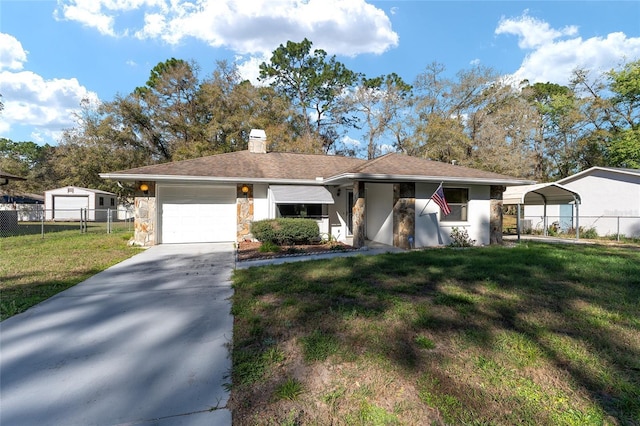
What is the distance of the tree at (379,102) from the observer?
27.6 metres

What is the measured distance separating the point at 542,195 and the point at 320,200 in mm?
13096

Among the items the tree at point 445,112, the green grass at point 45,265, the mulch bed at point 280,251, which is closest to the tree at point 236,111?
the tree at point 445,112

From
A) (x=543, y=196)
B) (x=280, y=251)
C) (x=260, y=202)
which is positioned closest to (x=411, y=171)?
(x=280, y=251)

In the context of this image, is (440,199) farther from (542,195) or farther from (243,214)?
(542,195)

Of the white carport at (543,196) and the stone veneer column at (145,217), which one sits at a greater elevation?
the white carport at (543,196)

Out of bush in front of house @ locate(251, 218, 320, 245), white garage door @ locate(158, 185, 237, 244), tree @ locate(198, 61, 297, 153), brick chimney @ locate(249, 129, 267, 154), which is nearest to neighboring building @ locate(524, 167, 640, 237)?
bush in front of house @ locate(251, 218, 320, 245)

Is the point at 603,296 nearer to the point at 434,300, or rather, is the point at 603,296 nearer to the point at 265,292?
the point at 434,300

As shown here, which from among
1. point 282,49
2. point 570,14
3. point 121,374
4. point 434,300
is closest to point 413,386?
point 434,300

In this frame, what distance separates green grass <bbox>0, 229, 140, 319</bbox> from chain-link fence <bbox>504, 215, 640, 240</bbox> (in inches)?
760

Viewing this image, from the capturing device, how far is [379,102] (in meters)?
28.0

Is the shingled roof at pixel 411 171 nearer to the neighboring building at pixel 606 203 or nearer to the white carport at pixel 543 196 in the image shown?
the white carport at pixel 543 196

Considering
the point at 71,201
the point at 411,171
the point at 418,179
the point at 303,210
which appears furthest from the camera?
the point at 71,201

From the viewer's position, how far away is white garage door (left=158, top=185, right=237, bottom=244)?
12.0 meters

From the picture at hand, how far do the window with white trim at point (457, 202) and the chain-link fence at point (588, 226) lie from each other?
7.09 meters
